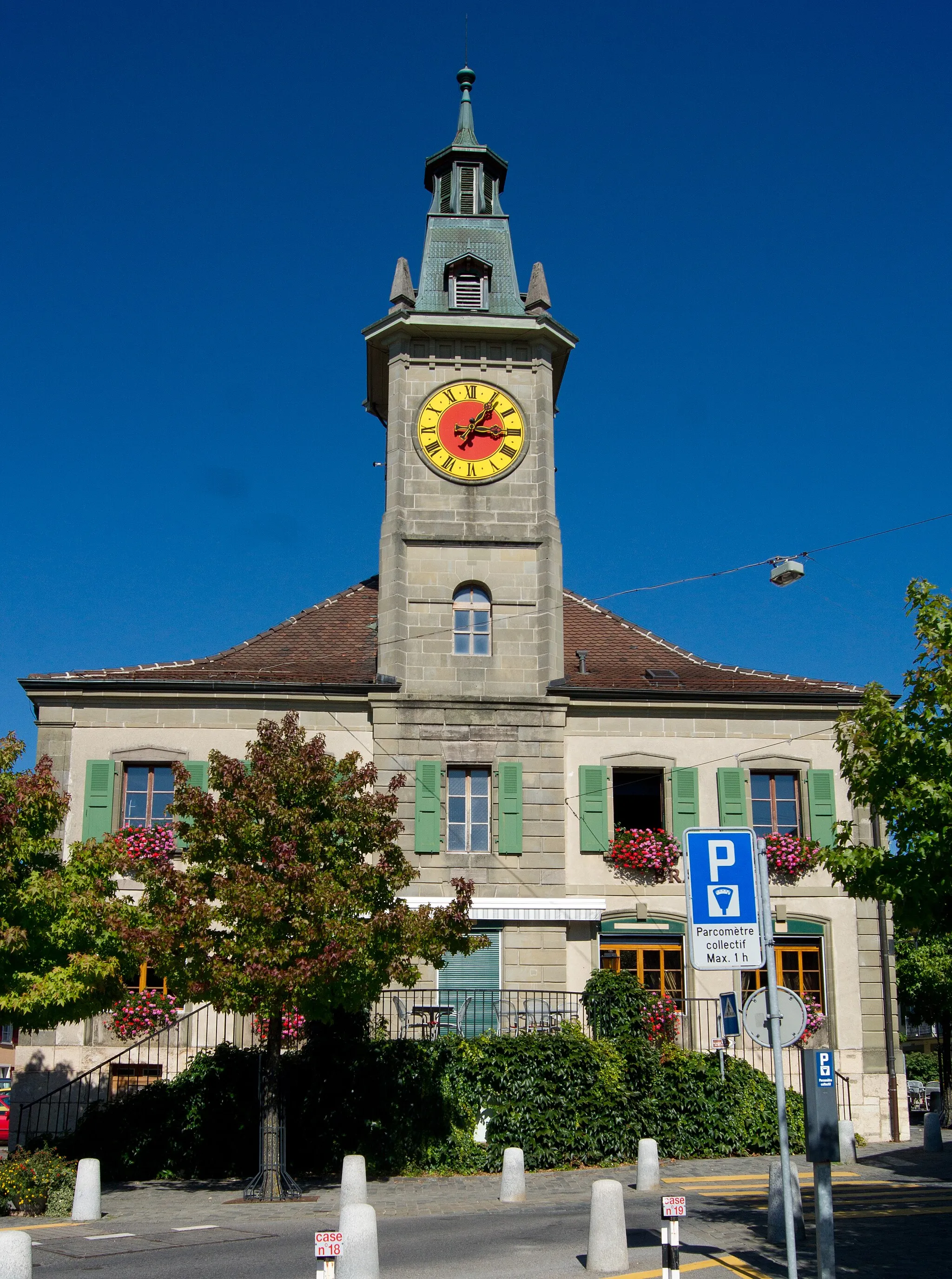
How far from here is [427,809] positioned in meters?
23.1

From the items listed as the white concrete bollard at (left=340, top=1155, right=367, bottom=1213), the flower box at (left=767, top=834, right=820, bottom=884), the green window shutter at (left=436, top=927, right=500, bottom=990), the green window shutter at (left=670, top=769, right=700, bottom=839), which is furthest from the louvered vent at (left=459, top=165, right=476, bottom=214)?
the white concrete bollard at (left=340, top=1155, right=367, bottom=1213)

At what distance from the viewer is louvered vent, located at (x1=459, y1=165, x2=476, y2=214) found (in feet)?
94.2

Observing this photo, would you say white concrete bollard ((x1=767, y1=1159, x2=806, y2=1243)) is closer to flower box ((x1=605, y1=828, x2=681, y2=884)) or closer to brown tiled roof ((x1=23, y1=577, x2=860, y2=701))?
flower box ((x1=605, y1=828, x2=681, y2=884))

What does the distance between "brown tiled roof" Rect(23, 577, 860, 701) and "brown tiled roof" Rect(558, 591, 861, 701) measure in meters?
0.02

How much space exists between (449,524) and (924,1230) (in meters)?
15.2

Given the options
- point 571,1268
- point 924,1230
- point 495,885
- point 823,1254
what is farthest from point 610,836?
point 823,1254

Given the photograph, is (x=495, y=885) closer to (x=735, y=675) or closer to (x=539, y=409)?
(x=735, y=675)

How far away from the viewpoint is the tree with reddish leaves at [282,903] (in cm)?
1581

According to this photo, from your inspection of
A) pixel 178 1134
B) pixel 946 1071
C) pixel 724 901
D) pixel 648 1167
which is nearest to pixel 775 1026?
pixel 724 901

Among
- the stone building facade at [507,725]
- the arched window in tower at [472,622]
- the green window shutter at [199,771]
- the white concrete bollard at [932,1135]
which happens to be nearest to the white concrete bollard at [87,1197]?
the stone building facade at [507,725]

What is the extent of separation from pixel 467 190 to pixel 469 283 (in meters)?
3.28

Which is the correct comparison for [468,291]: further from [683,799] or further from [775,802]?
[775,802]

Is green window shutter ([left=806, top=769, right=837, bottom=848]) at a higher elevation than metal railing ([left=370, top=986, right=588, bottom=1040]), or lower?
higher

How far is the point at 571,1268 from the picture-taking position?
11.6 metres
